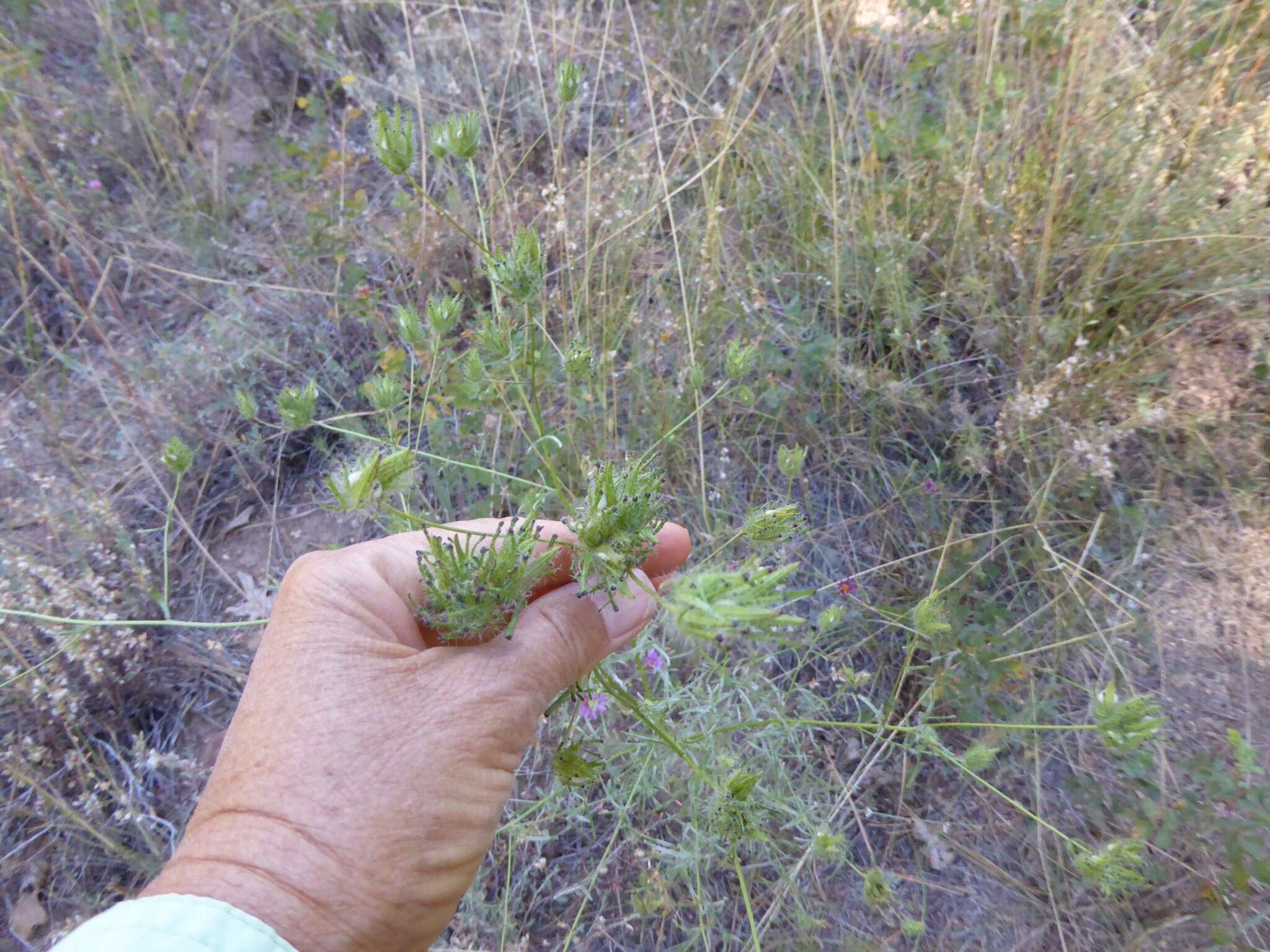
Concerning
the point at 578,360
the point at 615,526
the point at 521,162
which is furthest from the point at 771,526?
the point at 521,162

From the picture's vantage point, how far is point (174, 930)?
1.03 meters

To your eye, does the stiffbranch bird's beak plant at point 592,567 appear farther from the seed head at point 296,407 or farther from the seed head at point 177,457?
the seed head at point 177,457

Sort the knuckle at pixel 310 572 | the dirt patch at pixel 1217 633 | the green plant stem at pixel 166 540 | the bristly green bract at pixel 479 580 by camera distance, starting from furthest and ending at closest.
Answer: the dirt patch at pixel 1217 633 → the green plant stem at pixel 166 540 → the knuckle at pixel 310 572 → the bristly green bract at pixel 479 580

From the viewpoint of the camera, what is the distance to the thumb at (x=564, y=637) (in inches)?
50.1

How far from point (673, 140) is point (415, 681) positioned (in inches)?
92.7

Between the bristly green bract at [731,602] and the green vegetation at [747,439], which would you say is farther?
the green vegetation at [747,439]

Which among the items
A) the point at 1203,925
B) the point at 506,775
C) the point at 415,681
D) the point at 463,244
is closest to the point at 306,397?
the point at 415,681

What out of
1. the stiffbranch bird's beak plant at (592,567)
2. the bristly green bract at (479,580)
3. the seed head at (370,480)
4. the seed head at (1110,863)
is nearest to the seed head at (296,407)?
the stiffbranch bird's beak plant at (592,567)

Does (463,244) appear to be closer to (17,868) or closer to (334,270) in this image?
(334,270)

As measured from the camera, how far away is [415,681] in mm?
1202

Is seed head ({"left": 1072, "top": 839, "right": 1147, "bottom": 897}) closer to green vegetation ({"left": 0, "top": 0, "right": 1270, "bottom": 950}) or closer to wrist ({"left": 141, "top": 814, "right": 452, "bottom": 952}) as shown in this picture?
green vegetation ({"left": 0, "top": 0, "right": 1270, "bottom": 950})

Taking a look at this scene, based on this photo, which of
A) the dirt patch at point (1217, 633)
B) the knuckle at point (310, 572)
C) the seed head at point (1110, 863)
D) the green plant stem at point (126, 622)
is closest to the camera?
the knuckle at point (310, 572)

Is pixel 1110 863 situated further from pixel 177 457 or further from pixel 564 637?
pixel 177 457

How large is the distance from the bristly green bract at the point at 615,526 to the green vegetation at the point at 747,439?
0.04 ft
